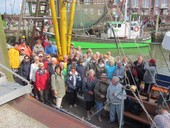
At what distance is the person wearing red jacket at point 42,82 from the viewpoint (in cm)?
730

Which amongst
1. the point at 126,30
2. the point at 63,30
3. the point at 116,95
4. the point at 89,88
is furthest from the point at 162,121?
the point at 126,30

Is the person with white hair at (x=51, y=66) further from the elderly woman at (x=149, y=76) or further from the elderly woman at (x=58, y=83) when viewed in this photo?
the elderly woman at (x=149, y=76)

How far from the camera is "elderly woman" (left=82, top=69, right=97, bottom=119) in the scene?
7.13 metres

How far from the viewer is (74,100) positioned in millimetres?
8016

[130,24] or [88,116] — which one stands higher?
[130,24]

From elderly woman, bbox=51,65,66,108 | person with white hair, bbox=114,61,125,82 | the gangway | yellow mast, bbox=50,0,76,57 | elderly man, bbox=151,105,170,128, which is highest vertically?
yellow mast, bbox=50,0,76,57

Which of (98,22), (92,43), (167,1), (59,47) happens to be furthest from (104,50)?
(167,1)

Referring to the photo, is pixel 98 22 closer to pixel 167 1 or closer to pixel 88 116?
pixel 88 116

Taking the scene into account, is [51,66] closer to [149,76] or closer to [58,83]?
[58,83]

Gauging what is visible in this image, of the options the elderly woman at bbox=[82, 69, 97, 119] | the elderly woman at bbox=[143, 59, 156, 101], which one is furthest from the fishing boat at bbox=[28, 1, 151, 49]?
the elderly woman at bbox=[82, 69, 97, 119]

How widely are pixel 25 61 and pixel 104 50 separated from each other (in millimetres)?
Answer: 20427

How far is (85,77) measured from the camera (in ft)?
24.2

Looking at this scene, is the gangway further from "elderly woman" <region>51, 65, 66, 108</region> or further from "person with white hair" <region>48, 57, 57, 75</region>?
"person with white hair" <region>48, 57, 57, 75</region>

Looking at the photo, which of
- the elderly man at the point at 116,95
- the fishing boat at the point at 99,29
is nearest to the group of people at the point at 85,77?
the elderly man at the point at 116,95
